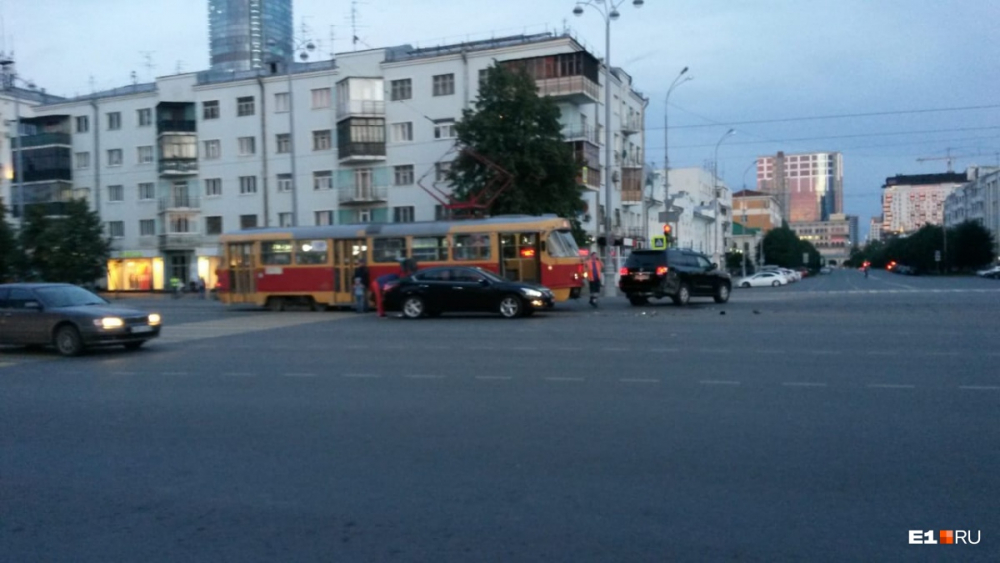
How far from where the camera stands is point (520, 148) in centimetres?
3991

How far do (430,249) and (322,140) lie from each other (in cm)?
3059

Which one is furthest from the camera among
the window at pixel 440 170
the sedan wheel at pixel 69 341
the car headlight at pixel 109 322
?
the window at pixel 440 170

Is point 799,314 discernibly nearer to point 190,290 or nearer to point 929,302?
point 929,302

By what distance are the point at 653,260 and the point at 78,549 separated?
2360 cm

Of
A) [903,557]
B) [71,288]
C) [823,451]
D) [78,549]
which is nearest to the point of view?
[903,557]

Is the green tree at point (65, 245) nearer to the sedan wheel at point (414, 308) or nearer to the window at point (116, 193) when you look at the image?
the window at point (116, 193)

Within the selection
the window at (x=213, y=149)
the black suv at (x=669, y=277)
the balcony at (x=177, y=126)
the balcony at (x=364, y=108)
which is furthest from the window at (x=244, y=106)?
the black suv at (x=669, y=277)

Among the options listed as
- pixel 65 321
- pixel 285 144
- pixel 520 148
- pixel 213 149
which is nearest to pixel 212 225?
pixel 213 149

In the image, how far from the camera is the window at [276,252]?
2930 centimetres

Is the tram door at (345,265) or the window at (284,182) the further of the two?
the window at (284,182)

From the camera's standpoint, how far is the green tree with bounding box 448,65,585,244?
39469 millimetres

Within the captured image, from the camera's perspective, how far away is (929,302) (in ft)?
94.0

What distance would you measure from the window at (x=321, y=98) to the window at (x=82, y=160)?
60.8ft

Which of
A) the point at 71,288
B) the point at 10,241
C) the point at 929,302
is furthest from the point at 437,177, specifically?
the point at 71,288
